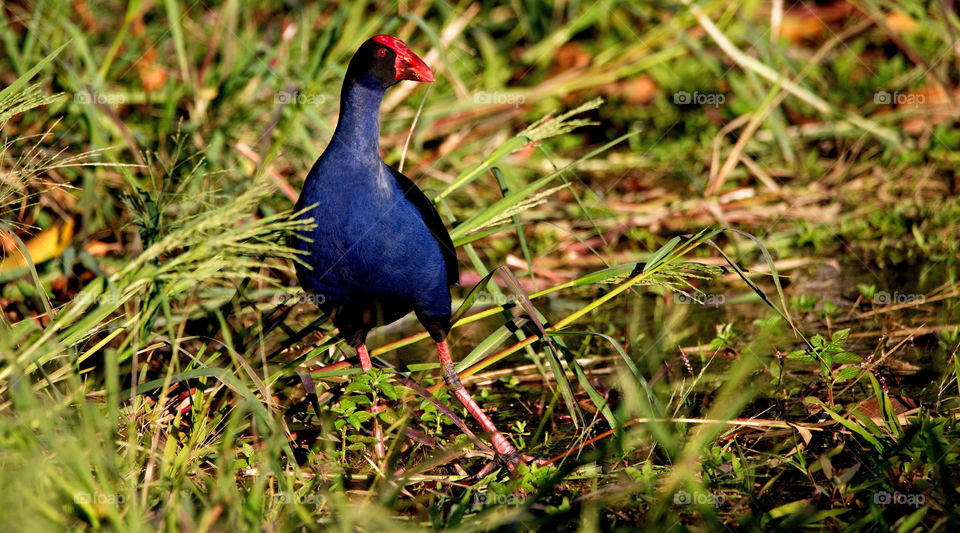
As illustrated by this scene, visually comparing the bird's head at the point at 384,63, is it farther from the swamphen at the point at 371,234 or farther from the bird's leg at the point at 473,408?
the bird's leg at the point at 473,408

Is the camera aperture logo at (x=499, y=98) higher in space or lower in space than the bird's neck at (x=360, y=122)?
lower

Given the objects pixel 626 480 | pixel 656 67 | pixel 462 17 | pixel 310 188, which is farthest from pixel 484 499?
pixel 656 67

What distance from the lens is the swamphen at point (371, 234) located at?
8.01 feet

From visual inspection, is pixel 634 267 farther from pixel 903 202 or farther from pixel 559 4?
pixel 559 4

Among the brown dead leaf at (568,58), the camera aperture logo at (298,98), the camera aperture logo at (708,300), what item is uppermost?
the camera aperture logo at (298,98)

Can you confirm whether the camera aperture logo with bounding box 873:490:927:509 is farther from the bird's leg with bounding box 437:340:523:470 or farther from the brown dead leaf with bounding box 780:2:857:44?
the brown dead leaf with bounding box 780:2:857:44

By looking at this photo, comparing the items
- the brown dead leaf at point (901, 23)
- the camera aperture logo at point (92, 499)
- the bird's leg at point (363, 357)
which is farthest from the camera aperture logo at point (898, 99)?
the camera aperture logo at point (92, 499)

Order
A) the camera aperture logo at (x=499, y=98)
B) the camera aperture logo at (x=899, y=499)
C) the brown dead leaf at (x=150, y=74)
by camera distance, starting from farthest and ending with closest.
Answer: the camera aperture logo at (x=499, y=98) < the brown dead leaf at (x=150, y=74) < the camera aperture logo at (x=899, y=499)

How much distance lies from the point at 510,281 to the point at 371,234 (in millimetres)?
369

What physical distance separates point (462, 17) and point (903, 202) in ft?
7.08

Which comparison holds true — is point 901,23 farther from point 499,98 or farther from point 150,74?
point 150,74

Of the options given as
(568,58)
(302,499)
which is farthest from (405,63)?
(568,58)

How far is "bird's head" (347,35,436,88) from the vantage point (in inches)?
102

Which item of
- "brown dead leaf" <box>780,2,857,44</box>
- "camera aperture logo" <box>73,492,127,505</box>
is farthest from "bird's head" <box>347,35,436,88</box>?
"brown dead leaf" <box>780,2,857,44</box>
